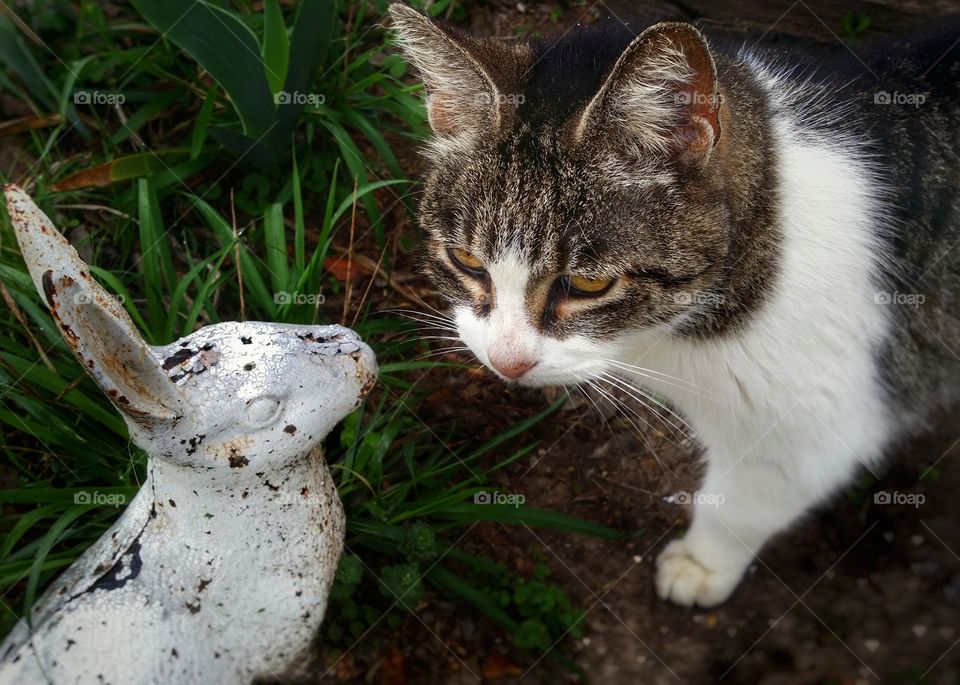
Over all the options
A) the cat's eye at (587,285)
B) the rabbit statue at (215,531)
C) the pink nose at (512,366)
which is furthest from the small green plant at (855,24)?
the rabbit statue at (215,531)

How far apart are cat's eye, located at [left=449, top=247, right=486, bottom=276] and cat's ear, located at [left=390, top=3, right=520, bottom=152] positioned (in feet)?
0.73

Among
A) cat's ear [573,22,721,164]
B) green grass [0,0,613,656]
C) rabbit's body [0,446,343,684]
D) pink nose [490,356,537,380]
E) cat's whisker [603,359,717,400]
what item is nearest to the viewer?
cat's ear [573,22,721,164]

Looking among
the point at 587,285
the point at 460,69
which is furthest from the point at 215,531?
the point at 460,69

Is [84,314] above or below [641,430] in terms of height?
above

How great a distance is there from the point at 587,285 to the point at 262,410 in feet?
2.03

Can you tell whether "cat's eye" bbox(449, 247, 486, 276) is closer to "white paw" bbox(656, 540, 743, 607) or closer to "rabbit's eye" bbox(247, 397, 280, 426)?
"rabbit's eye" bbox(247, 397, 280, 426)

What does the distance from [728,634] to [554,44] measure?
1432mm

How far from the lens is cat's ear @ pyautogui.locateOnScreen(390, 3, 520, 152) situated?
1611 millimetres

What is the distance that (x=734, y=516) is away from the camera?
2.06 m

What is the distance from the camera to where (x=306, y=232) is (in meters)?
2.72

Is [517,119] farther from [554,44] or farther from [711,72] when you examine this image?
[711,72]

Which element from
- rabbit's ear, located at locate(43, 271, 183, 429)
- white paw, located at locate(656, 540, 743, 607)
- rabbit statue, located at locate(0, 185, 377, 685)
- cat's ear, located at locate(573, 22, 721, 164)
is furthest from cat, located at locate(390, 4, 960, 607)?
rabbit's ear, located at locate(43, 271, 183, 429)

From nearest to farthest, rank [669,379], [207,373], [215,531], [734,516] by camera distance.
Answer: [207,373], [215,531], [669,379], [734,516]

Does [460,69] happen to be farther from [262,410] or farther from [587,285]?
[262,410]
